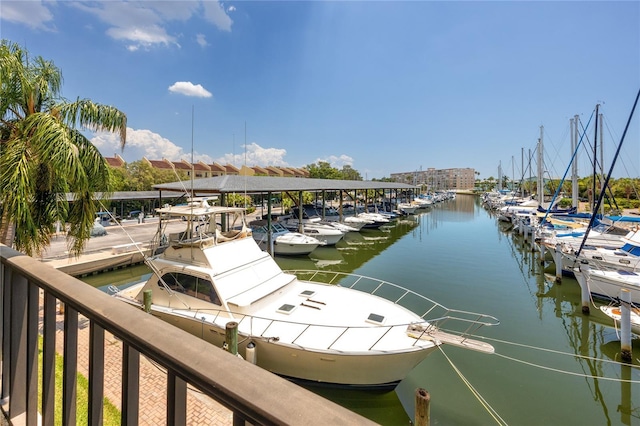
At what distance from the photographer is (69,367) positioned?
1.51 metres

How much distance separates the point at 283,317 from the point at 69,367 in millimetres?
5938

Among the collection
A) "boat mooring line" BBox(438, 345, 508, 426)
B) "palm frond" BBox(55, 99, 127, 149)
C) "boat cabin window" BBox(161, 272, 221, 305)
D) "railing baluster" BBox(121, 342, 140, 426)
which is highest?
"palm frond" BBox(55, 99, 127, 149)

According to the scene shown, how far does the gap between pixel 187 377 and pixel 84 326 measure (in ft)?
27.8

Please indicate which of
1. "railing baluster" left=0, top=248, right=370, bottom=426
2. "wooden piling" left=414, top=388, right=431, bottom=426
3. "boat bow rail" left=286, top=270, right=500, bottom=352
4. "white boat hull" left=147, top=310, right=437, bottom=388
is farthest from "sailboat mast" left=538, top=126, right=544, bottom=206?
"railing baluster" left=0, top=248, right=370, bottom=426

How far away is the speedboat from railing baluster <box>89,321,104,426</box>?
196 inches

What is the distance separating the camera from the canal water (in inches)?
253

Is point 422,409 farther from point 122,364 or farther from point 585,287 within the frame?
point 585,287

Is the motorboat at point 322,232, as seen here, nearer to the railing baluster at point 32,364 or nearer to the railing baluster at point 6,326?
the railing baluster at point 6,326

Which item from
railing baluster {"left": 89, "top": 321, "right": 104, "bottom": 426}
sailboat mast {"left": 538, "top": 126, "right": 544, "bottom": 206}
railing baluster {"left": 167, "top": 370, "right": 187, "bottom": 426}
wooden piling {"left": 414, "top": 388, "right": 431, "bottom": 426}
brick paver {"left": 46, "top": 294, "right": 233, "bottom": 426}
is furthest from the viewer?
sailboat mast {"left": 538, "top": 126, "right": 544, "bottom": 206}

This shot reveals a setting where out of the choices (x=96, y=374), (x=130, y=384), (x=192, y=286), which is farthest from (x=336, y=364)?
(x=130, y=384)

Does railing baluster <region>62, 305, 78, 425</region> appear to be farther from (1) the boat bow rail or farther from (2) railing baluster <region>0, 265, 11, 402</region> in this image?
(1) the boat bow rail

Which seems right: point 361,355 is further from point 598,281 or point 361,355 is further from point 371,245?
point 371,245

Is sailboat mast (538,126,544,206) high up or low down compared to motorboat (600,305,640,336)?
up

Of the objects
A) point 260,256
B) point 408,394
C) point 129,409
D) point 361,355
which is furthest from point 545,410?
point 129,409
